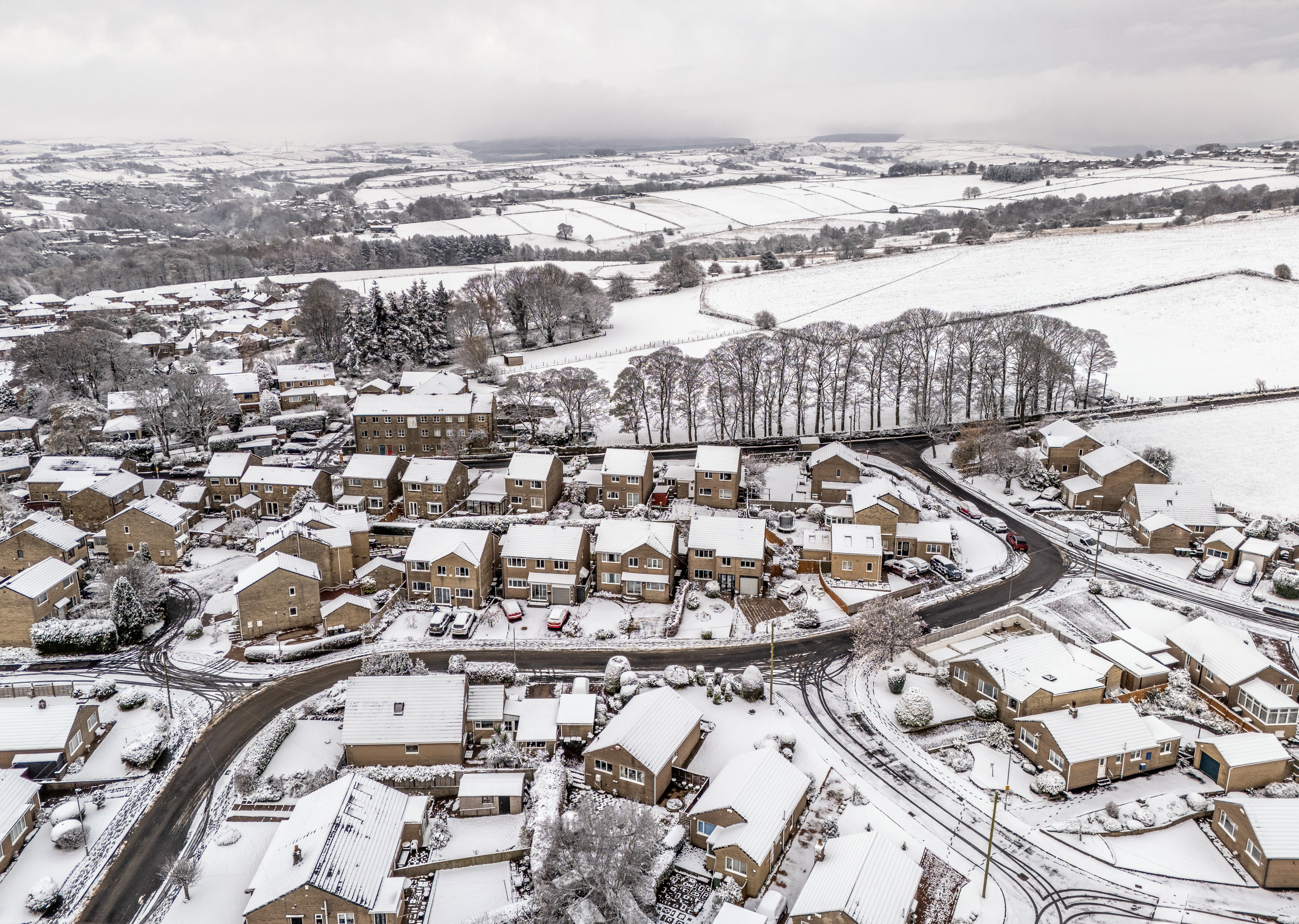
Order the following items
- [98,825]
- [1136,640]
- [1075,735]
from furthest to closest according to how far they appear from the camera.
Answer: [1136,640], [1075,735], [98,825]

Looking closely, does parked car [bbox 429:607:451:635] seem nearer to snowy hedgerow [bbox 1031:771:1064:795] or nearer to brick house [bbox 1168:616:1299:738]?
snowy hedgerow [bbox 1031:771:1064:795]

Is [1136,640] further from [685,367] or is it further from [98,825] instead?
[98,825]

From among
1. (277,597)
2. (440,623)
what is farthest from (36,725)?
(440,623)

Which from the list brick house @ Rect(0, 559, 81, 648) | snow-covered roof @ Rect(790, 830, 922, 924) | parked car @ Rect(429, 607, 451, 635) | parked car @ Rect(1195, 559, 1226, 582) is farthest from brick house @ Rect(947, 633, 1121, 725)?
brick house @ Rect(0, 559, 81, 648)

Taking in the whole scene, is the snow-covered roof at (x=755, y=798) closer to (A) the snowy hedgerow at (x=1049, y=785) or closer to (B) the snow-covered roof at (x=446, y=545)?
(A) the snowy hedgerow at (x=1049, y=785)

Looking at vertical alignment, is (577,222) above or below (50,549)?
above

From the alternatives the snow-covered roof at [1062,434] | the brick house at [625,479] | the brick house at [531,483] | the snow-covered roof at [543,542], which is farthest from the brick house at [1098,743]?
the brick house at [531,483]

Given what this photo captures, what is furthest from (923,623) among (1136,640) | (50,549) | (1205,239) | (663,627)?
(1205,239)
